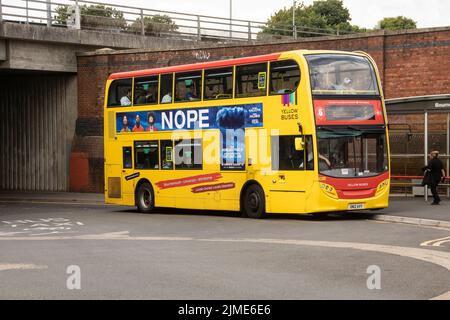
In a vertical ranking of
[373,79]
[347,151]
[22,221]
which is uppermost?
[373,79]

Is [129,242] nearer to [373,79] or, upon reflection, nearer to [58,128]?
[373,79]

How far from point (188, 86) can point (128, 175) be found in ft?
13.2

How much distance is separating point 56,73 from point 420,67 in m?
15.4

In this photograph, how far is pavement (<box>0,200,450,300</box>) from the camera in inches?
380

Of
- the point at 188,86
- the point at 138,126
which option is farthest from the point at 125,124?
the point at 188,86

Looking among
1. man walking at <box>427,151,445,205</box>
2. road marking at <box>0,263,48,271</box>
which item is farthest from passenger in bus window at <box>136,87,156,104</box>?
road marking at <box>0,263,48,271</box>

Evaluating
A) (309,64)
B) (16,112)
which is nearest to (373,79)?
(309,64)

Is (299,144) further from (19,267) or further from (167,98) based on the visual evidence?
(19,267)

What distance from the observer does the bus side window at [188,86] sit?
22312 millimetres

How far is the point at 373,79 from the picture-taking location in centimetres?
2027

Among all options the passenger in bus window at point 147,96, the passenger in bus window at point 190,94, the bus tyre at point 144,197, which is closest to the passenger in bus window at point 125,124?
the passenger in bus window at point 147,96

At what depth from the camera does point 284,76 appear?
20.0 m

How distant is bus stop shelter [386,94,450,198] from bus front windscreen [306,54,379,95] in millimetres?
4654

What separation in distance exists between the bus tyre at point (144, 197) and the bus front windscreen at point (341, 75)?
708cm
